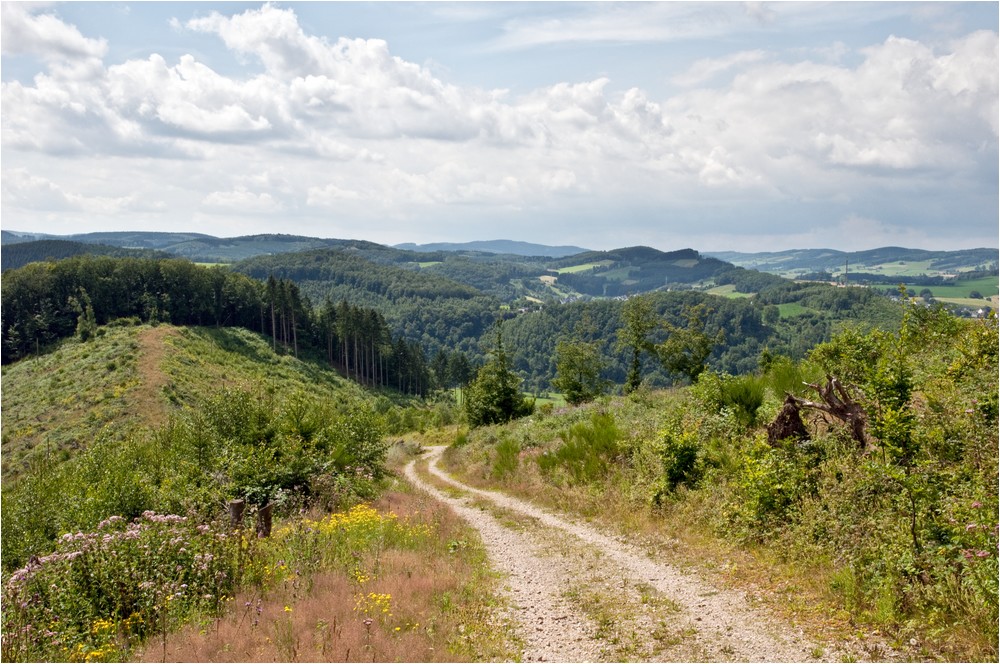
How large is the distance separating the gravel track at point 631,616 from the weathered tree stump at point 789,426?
357cm

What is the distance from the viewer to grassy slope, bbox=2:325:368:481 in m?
56.2

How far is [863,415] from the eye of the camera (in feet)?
34.0

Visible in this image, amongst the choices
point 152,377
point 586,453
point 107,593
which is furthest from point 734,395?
point 152,377

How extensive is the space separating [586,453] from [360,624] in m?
10.4

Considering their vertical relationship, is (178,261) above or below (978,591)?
above

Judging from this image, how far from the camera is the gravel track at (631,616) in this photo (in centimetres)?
651

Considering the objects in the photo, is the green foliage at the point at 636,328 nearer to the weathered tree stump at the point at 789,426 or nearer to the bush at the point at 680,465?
the bush at the point at 680,465

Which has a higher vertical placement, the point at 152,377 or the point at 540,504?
the point at 540,504

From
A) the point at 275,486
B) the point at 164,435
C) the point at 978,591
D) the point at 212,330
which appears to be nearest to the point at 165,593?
the point at 275,486

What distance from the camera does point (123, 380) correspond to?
67875mm

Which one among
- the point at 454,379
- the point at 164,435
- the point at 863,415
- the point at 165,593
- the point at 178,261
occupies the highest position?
the point at 178,261

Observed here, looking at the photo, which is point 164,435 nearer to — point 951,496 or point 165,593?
point 165,593

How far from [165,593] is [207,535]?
3.73 ft

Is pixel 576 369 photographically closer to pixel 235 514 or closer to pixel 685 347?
pixel 685 347
